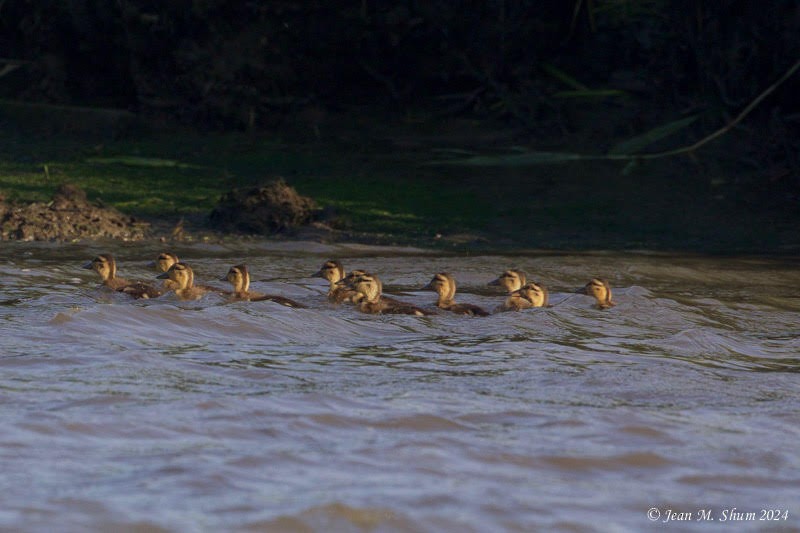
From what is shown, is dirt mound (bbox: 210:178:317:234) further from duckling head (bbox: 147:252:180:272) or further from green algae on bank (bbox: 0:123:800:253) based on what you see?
duckling head (bbox: 147:252:180:272)

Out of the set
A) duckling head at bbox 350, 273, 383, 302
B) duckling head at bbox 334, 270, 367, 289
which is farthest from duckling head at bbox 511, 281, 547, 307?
duckling head at bbox 334, 270, 367, 289

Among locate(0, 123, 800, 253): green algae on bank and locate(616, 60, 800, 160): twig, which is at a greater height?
locate(616, 60, 800, 160): twig

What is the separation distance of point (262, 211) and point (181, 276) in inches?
108

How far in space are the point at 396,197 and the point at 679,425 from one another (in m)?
7.57

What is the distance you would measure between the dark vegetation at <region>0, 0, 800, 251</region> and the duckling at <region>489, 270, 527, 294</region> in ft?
7.60

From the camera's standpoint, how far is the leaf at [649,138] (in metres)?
14.9

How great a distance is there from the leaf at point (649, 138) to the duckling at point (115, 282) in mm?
6287

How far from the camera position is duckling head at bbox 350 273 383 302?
33.1 ft

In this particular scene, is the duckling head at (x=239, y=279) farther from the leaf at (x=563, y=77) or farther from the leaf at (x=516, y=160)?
the leaf at (x=563, y=77)

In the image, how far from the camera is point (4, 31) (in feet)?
60.0

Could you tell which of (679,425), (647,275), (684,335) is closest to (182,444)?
(679,425)

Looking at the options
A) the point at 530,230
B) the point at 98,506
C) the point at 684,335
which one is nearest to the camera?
the point at 98,506

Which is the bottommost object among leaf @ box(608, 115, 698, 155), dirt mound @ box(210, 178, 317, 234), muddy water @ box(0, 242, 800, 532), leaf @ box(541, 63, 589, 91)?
muddy water @ box(0, 242, 800, 532)

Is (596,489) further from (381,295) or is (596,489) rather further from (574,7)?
(574,7)
